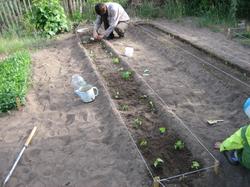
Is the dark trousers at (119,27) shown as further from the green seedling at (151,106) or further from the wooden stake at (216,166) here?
the wooden stake at (216,166)

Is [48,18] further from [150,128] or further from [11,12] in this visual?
[150,128]

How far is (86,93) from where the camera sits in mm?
5203

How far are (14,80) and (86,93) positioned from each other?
170 cm

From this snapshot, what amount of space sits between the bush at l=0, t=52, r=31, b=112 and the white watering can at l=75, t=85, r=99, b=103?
1.02 meters

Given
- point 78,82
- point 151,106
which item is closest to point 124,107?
point 151,106

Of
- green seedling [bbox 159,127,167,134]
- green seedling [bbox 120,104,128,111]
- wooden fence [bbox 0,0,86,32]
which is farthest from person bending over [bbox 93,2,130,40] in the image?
green seedling [bbox 159,127,167,134]

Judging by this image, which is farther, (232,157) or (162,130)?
(162,130)

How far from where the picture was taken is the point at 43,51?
8.47 m

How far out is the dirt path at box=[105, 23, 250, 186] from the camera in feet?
13.2

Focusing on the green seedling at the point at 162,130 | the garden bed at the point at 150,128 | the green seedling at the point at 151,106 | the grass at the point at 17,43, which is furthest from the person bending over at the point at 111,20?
the green seedling at the point at 162,130

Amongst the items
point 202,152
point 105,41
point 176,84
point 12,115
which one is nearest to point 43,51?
point 105,41

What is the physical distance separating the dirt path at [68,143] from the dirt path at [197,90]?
91 centimetres

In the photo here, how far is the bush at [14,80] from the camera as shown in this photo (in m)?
5.32

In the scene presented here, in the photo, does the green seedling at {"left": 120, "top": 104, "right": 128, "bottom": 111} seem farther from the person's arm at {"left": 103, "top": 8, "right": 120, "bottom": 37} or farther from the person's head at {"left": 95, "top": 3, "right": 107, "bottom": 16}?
the person's arm at {"left": 103, "top": 8, "right": 120, "bottom": 37}
